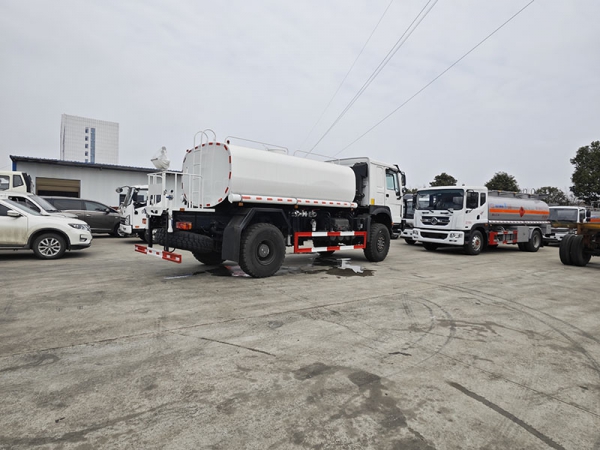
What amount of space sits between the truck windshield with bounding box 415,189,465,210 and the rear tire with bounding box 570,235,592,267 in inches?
138

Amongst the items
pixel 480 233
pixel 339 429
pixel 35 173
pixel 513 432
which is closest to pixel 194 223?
pixel 339 429

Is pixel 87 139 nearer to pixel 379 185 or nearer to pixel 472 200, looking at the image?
pixel 379 185

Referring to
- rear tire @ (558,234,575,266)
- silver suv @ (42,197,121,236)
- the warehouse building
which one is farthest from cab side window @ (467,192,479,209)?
the warehouse building

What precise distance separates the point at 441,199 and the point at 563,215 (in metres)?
9.67

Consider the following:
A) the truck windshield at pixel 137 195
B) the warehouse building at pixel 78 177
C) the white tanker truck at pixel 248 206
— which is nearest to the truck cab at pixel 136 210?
the truck windshield at pixel 137 195

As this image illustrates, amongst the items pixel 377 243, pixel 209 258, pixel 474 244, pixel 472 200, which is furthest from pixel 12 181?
pixel 474 244

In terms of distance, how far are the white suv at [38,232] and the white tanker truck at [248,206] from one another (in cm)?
353

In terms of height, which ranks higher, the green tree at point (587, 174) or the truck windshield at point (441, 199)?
the green tree at point (587, 174)

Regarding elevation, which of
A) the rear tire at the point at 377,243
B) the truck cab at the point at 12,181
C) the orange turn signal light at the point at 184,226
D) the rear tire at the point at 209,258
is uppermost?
the truck cab at the point at 12,181

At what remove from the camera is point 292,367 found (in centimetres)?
329

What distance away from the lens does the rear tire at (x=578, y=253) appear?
10.7m

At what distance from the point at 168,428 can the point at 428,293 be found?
521cm

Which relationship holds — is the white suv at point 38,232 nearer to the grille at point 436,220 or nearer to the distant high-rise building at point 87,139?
the grille at point 436,220

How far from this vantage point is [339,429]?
2377 millimetres
